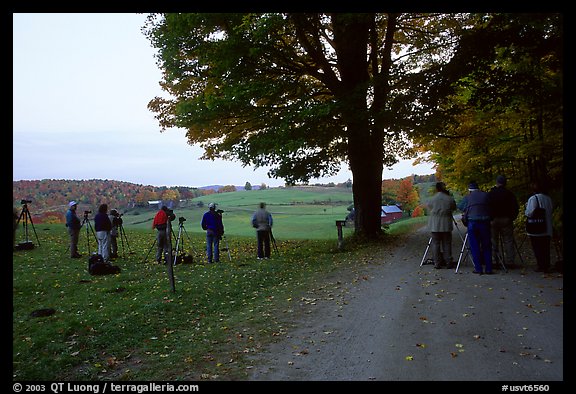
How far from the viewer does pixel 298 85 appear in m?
15.7

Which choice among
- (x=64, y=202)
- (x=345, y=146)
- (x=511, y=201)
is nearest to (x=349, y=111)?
(x=345, y=146)

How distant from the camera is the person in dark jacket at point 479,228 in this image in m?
9.91

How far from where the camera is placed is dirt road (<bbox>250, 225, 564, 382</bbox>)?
488cm

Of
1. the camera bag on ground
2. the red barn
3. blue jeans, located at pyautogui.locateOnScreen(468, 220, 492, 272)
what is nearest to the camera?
blue jeans, located at pyautogui.locateOnScreen(468, 220, 492, 272)

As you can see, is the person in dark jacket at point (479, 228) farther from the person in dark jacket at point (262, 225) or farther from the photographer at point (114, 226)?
the photographer at point (114, 226)

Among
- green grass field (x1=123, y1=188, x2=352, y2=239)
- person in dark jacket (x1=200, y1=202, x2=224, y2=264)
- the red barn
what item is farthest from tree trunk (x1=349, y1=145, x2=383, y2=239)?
person in dark jacket (x1=200, y1=202, x2=224, y2=264)

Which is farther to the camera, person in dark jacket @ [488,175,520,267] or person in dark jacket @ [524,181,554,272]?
person in dark jacket @ [488,175,520,267]

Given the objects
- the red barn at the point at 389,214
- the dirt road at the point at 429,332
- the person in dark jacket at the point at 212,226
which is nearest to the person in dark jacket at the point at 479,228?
the dirt road at the point at 429,332

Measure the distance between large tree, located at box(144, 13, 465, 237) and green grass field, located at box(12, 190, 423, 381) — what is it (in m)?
3.02

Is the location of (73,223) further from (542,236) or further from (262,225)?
(542,236)

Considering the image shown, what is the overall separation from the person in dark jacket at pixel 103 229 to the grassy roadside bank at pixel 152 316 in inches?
28.0

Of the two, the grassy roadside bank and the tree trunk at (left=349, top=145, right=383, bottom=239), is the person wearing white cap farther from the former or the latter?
the tree trunk at (left=349, top=145, right=383, bottom=239)

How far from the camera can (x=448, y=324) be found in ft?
21.2

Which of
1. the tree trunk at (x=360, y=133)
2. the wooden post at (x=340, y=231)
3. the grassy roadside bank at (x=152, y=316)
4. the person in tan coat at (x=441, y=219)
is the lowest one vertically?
the grassy roadside bank at (x=152, y=316)
